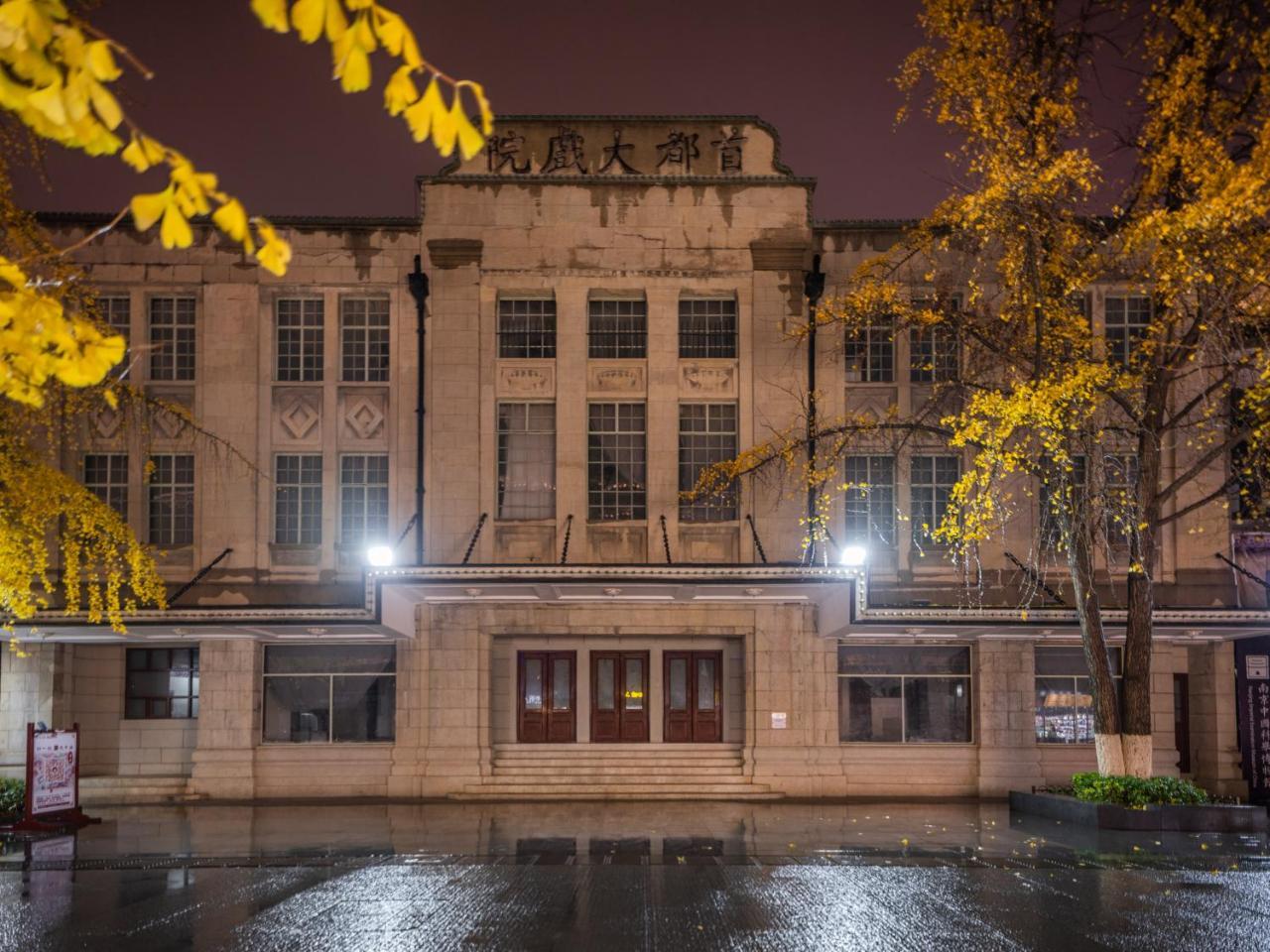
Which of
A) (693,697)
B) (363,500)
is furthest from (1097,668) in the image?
(363,500)

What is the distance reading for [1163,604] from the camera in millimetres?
29359

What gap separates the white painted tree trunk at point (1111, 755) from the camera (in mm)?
23533

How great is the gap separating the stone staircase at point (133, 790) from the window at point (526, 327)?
1133 centimetres

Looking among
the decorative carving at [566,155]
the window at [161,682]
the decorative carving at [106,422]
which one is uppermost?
the decorative carving at [566,155]

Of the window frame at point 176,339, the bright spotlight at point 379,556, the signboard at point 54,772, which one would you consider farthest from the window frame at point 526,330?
the signboard at point 54,772

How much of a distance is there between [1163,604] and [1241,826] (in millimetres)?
8242

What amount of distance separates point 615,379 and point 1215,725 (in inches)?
584

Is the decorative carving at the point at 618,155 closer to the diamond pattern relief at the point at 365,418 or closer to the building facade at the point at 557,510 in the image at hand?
the building facade at the point at 557,510

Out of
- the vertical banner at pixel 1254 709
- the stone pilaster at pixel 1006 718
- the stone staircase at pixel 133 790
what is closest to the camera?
the stone staircase at pixel 133 790

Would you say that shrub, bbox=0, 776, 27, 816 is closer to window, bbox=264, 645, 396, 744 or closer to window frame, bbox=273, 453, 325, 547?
window, bbox=264, 645, 396, 744

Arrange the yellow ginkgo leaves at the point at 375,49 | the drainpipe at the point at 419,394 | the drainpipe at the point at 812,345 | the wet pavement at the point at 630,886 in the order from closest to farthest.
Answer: the yellow ginkgo leaves at the point at 375,49 → the wet pavement at the point at 630,886 → the drainpipe at the point at 812,345 → the drainpipe at the point at 419,394

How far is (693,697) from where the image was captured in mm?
30938

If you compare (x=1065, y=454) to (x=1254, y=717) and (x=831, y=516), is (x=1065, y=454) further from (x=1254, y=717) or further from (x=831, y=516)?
(x=1254, y=717)

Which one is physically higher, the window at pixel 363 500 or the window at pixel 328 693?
the window at pixel 363 500
